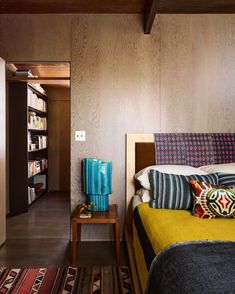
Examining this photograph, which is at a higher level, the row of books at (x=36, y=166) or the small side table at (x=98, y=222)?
the row of books at (x=36, y=166)

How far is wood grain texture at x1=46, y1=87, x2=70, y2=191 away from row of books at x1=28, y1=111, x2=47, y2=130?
0.35 m

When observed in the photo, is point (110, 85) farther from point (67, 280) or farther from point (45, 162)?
point (45, 162)

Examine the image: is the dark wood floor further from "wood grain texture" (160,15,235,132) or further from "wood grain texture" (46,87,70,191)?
"wood grain texture" (46,87,70,191)

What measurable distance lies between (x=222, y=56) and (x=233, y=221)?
1.88 m

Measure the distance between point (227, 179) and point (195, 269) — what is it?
4.35 ft

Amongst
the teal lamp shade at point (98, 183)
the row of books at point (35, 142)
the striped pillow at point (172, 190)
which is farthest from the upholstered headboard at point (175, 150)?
the row of books at point (35, 142)

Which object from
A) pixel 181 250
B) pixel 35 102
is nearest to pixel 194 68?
pixel 181 250

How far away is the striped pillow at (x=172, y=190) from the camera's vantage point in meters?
2.05

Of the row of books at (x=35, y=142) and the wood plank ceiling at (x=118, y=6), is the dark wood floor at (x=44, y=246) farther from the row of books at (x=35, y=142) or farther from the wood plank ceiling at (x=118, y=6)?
the wood plank ceiling at (x=118, y=6)

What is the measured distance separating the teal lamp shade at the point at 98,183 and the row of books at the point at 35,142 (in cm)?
221

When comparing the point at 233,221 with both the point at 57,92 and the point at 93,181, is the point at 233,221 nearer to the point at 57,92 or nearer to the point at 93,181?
the point at 93,181

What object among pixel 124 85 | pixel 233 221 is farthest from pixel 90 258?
pixel 124 85

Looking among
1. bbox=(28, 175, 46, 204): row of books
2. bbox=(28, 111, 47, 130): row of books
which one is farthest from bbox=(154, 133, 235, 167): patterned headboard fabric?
bbox=(28, 175, 46, 204): row of books

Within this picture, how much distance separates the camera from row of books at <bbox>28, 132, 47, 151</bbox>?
452 cm
